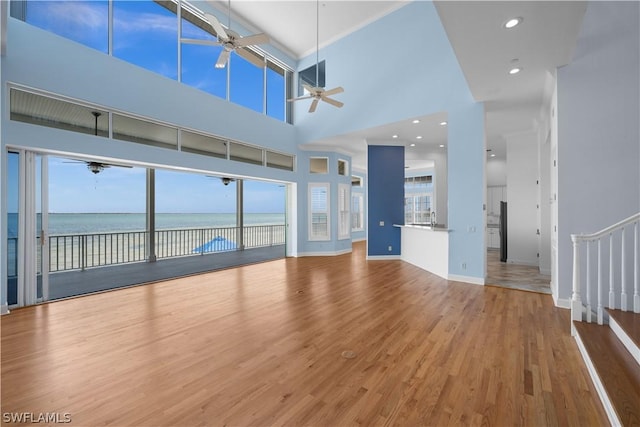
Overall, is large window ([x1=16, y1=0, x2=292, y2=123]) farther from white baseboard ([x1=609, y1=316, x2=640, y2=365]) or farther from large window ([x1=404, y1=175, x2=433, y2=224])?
large window ([x1=404, y1=175, x2=433, y2=224])

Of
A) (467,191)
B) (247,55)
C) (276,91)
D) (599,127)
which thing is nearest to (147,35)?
(247,55)

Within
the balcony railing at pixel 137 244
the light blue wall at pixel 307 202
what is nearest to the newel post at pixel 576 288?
the light blue wall at pixel 307 202

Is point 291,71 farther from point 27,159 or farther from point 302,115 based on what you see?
point 27,159

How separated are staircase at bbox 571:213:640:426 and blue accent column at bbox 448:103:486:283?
1.69 meters

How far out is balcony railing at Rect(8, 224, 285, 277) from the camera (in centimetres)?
624

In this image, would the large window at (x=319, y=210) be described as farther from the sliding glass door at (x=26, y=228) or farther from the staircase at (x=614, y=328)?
the staircase at (x=614, y=328)

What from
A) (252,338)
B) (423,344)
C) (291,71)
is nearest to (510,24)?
(423,344)

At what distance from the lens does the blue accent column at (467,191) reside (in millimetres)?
5082

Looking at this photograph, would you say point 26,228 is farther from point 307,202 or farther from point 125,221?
point 125,221

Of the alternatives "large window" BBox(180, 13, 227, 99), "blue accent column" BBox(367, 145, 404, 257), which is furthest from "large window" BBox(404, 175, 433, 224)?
"large window" BBox(180, 13, 227, 99)

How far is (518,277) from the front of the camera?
5.44m

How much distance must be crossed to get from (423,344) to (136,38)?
6829 millimetres

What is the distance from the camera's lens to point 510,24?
278 cm

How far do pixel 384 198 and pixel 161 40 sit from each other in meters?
6.51
